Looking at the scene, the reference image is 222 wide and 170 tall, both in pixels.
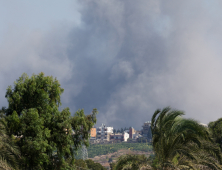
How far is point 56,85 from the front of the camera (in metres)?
14.0

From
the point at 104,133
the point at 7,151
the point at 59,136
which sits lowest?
the point at 7,151

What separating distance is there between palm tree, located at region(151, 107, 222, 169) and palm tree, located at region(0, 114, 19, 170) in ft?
19.5

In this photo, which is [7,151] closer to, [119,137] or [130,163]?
[130,163]

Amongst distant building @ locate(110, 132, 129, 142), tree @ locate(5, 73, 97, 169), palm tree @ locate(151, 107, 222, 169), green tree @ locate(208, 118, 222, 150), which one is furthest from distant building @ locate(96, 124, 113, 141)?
palm tree @ locate(151, 107, 222, 169)

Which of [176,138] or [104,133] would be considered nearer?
[176,138]

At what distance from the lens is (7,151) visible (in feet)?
34.4

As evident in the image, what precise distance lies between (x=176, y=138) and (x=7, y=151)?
727 centimetres

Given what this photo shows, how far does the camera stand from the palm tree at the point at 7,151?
32.0ft

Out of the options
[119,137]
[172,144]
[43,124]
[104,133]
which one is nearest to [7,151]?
[43,124]

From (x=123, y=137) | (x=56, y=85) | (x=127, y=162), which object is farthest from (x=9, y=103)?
(x=123, y=137)

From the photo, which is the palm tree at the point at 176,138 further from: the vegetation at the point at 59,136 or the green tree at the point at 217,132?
the green tree at the point at 217,132

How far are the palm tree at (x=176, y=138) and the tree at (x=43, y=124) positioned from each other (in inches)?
219

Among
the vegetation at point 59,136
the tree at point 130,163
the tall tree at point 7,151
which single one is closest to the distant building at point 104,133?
the vegetation at point 59,136

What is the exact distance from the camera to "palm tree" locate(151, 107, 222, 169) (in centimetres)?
822
